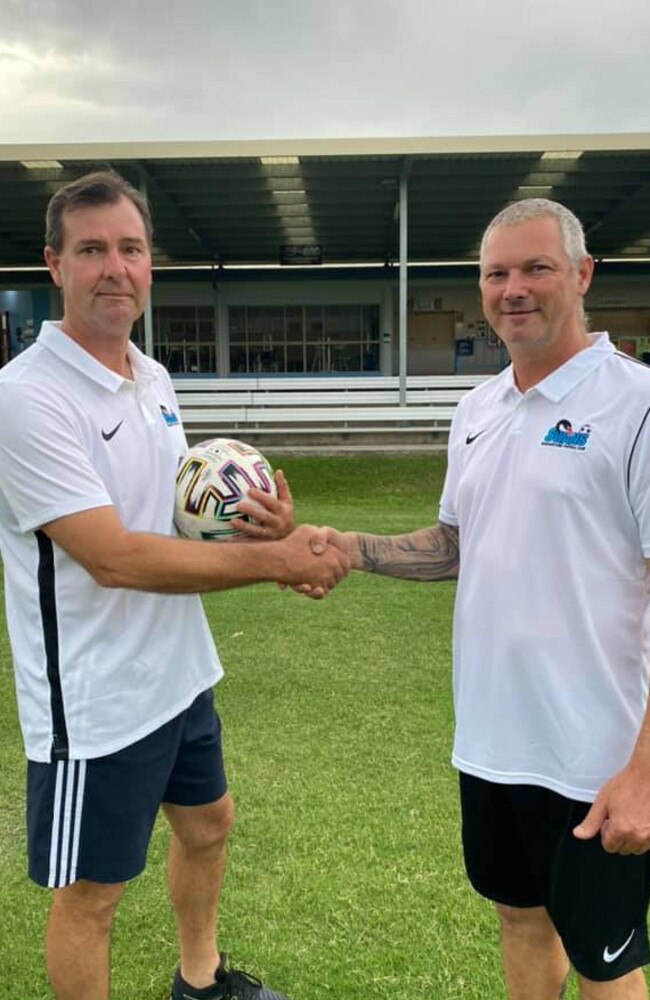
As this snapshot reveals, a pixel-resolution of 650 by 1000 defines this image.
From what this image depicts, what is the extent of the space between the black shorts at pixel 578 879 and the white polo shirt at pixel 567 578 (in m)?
0.07

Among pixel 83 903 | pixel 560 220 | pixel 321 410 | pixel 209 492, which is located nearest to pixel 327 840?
pixel 83 903

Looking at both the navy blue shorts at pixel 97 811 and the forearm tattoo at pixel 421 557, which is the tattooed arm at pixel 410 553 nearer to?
the forearm tattoo at pixel 421 557

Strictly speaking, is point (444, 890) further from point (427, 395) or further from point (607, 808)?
point (427, 395)

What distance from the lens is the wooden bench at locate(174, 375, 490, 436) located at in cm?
1711

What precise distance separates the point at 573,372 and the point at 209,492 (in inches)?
37.6

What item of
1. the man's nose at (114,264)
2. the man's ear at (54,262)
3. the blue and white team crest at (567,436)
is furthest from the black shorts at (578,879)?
the man's ear at (54,262)

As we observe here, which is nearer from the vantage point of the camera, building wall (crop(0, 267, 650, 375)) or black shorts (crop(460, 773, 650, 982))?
black shorts (crop(460, 773, 650, 982))

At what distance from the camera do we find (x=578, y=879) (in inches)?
71.7

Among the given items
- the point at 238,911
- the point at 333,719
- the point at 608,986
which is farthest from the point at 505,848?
the point at 333,719

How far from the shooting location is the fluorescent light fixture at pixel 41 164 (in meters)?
16.2

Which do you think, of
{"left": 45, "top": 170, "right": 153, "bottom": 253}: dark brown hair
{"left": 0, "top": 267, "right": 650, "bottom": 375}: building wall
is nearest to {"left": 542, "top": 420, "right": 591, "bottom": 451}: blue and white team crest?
{"left": 45, "top": 170, "right": 153, "bottom": 253}: dark brown hair

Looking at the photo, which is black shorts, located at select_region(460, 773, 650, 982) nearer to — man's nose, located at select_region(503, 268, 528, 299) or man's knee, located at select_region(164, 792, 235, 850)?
man's knee, located at select_region(164, 792, 235, 850)

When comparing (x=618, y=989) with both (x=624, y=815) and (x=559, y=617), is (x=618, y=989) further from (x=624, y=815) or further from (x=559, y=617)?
(x=559, y=617)

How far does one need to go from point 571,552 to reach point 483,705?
44 cm
